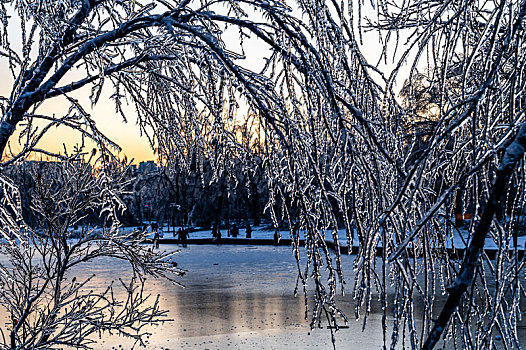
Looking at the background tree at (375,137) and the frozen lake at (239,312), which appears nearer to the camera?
the background tree at (375,137)

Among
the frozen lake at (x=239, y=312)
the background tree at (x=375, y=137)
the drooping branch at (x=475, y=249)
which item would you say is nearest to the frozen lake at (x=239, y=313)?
the frozen lake at (x=239, y=312)

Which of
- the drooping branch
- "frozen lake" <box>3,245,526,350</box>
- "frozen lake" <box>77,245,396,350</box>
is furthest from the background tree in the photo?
"frozen lake" <box>3,245,526,350</box>

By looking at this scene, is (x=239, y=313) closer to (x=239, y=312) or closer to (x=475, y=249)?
(x=239, y=312)

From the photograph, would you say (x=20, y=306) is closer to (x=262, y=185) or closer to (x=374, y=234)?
(x=374, y=234)

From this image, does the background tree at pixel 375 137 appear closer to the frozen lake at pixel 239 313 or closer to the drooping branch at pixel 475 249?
the drooping branch at pixel 475 249

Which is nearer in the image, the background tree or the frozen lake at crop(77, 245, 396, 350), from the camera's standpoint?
the background tree

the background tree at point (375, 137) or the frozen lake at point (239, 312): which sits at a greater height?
the background tree at point (375, 137)

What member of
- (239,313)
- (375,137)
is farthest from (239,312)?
(375,137)

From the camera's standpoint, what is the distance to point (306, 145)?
2072 mm

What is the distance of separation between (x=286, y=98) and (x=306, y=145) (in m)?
0.28

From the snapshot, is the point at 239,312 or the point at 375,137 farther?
the point at 239,312

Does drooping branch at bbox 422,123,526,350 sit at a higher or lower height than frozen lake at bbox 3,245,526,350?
higher

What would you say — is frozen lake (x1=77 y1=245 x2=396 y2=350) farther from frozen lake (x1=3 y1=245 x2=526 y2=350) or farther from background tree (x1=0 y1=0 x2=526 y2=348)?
background tree (x1=0 y1=0 x2=526 y2=348)

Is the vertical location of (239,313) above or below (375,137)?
below
